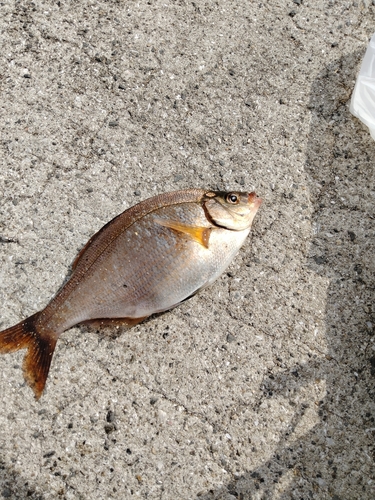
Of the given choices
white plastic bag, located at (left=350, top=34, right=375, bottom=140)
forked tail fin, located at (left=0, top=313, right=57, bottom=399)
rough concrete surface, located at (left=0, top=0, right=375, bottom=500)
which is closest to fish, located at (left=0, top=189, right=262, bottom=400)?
forked tail fin, located at (left=0, top=313, right=57, bottom=399)

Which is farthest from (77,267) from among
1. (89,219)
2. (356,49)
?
(356,49)

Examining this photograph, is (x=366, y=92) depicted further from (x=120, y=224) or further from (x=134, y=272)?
(x=134, y=272)

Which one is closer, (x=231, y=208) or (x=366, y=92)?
(x=231, y=208)

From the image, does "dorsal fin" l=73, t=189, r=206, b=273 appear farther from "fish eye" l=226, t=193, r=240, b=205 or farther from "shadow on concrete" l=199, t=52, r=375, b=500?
"shadow on concrete" l=199, t=52, r=375, b=500

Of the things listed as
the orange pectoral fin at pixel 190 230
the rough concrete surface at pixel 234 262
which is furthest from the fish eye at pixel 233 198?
the rough concrete surface at pixel 234 262

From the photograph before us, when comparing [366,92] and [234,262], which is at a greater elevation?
[366,92]

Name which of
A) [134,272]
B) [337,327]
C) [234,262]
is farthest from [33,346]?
[337,327]

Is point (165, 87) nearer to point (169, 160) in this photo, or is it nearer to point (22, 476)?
point (169, 160)

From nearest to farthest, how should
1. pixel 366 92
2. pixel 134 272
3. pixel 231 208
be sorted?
1. pixel 134 272
2. pixel 231 208
3. pixel 366 92
